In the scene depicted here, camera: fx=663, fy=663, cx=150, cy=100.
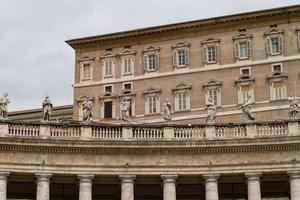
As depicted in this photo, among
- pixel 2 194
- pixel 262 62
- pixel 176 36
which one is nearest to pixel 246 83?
pixel 262 62

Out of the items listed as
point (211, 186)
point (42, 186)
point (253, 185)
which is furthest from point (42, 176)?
point (253, 185)

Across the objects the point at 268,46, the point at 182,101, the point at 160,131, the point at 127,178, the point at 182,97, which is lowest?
the point at 127,178

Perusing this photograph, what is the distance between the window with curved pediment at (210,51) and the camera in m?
84.2

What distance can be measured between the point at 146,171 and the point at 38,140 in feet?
21.7

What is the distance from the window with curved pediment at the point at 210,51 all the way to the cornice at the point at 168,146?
4527cm

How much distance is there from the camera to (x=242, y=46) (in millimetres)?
83312

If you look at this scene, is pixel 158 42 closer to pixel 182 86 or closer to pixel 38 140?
pixel 182 86

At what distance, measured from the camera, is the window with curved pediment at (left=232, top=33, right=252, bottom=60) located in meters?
83.0

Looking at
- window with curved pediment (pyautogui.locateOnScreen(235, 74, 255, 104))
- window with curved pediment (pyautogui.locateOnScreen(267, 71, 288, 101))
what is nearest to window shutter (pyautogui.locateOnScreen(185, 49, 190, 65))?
window with curved pediment (pyautogui.locateOnScreen(235, 74, 255, 104))

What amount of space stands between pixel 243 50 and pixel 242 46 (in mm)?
518

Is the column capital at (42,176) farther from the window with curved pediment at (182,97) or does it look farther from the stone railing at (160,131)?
the window with curved pediment at (182,97)

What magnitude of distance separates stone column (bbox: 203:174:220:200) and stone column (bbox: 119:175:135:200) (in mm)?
4365

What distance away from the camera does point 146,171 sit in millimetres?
39438

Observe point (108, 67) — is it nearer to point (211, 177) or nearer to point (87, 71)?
point (87, 71)
